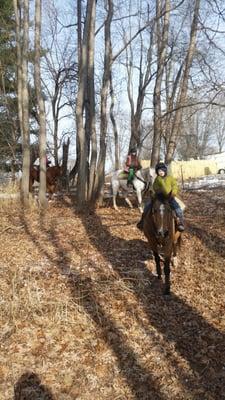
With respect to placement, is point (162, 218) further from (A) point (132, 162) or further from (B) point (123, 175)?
(B) point (123, 175)

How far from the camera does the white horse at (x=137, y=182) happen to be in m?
15.1

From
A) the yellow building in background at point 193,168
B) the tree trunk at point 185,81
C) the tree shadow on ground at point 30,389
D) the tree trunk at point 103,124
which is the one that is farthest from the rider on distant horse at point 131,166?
the yellow building in background at point 193,168

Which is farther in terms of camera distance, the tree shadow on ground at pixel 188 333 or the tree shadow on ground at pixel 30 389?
the tree shadow on ground at pixel 188 333

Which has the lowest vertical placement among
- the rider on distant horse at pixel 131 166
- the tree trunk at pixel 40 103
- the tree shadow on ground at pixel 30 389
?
the tree shadow on ground at pixel 30 389

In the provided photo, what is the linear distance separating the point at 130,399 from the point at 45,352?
1593 mm

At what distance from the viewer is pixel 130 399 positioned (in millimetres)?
5684

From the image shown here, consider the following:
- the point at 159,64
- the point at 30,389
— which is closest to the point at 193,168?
the point at 159,64

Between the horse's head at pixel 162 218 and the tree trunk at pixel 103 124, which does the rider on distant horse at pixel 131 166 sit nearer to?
the tree trunk at pixel 103 124

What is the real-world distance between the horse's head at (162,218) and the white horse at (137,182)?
6.67 meters

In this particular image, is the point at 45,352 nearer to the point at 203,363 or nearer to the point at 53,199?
the point at 203,363

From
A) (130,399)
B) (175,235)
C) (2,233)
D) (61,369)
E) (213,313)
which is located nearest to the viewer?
(130,399)

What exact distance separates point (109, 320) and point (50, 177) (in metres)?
13.0

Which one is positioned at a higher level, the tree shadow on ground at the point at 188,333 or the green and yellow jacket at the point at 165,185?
the green and yellow jacket at the point at 165,185

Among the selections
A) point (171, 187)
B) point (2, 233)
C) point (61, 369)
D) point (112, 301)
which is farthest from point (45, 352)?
point (2, 233)
